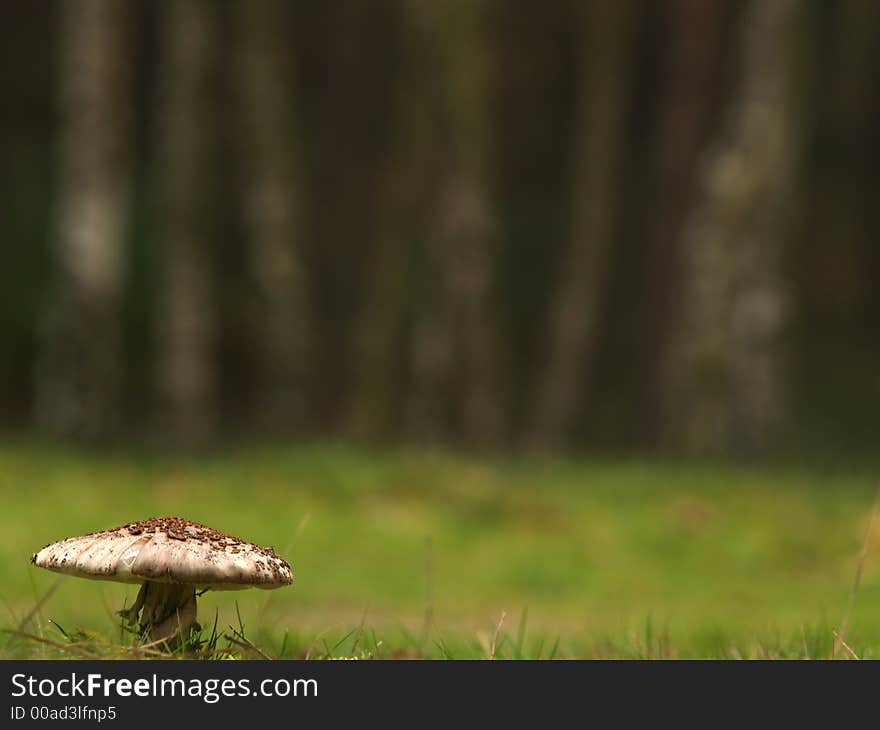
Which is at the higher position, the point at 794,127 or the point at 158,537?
the point at 794,127

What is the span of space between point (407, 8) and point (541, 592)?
35.4ft

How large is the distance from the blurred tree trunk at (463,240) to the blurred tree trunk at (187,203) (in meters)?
3.06

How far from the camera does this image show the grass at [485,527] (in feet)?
35.5

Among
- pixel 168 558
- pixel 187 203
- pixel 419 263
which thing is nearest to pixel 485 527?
pixel 187 203

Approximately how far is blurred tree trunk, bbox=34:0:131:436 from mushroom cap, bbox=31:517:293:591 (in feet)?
45.0

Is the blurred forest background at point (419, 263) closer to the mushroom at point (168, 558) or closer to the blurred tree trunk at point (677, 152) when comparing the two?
the blurred tree trunk at point (677, 152)

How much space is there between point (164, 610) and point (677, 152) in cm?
1757

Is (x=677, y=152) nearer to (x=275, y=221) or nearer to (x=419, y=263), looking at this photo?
(x=419, y=263)

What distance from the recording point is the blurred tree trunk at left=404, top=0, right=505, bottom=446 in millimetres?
18141

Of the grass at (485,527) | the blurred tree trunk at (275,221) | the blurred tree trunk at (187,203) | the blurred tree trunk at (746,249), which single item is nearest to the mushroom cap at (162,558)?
the grass at (485,527)

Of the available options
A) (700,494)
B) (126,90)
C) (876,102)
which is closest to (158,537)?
(700,494)

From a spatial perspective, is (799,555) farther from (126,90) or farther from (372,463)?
(126,90)

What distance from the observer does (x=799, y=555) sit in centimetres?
1319

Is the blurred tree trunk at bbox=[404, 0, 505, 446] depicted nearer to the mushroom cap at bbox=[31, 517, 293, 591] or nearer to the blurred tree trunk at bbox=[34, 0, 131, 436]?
the blurred tree trunk at bbox=[34, 0, 131, 436]
